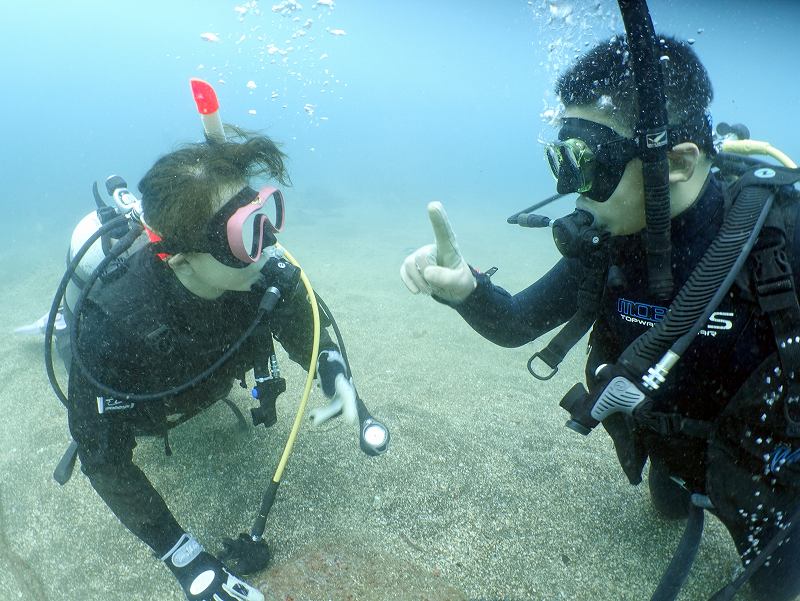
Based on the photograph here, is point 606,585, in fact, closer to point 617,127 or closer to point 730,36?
point 617,127

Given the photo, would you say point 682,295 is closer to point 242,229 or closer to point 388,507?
point 242,229

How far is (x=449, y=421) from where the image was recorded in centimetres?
421

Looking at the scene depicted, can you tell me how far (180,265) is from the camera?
8.48 ft

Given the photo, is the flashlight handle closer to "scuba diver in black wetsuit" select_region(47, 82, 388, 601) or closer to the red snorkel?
"scuba diver in black wetsuit" select_region(47, 82, 388, 601)


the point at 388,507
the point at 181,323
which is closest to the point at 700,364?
the point at 388,507

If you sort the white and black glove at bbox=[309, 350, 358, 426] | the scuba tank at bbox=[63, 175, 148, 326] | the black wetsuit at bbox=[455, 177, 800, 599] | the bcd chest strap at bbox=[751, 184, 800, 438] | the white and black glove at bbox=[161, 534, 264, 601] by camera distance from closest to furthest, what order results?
the bcd chest strap at bbox=[751, 184, 800, 438]
the black wetsuit at bbox=[455, 177, 800, 599]
the white and black glove at bbox=[309, 350, 358, 426]
the white and black glove at bbox=[161, 534, 264, 601]
the scuba tank at bbox=[63, 175, 148, 326]

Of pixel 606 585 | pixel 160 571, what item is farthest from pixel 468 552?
pixel 160 571

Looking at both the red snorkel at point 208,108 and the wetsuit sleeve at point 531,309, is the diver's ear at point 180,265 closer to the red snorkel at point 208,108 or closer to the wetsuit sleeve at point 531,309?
the red snorkel at point 208,108

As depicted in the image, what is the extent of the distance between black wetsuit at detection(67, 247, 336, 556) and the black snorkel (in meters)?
2.15

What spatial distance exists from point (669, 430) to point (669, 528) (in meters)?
1.30

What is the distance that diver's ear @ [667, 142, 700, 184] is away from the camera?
5.75ft

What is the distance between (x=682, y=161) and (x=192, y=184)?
2380mm

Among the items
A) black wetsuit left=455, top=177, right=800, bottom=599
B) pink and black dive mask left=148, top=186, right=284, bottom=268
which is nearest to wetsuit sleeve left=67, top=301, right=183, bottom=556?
pink and black dive mask left=148, top=186, right=284, bottom=268

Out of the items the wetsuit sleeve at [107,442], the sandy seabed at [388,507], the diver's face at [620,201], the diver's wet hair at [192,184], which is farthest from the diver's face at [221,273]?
the diver's face at [620,201]
